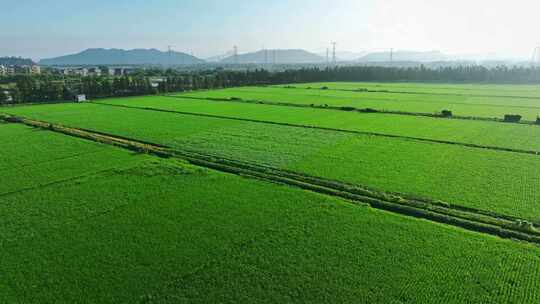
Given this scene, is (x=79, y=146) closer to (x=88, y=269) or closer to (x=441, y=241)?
(x=88, y=269)

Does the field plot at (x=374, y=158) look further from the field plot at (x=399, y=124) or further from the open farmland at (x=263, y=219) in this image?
the field plot at (x=399, y=124)

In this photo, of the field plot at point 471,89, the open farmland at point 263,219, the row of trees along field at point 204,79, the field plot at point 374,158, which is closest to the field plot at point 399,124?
the open farmland at point 263,219

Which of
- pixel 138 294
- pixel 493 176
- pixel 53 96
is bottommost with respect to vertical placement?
pixel 138 294

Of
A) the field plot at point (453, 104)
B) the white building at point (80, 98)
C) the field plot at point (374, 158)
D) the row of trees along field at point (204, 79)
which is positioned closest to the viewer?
the field plot at point (374, 158)

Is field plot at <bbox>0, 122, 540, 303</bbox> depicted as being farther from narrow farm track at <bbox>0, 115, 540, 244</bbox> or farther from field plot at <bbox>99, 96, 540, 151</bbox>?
field plot at <bbox>99, 96, 540, 151</bbox>

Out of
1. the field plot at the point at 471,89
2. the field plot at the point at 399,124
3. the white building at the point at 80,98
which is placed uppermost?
the field plot at the point at 471,89

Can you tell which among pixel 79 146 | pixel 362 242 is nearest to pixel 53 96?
pixel 79 146
